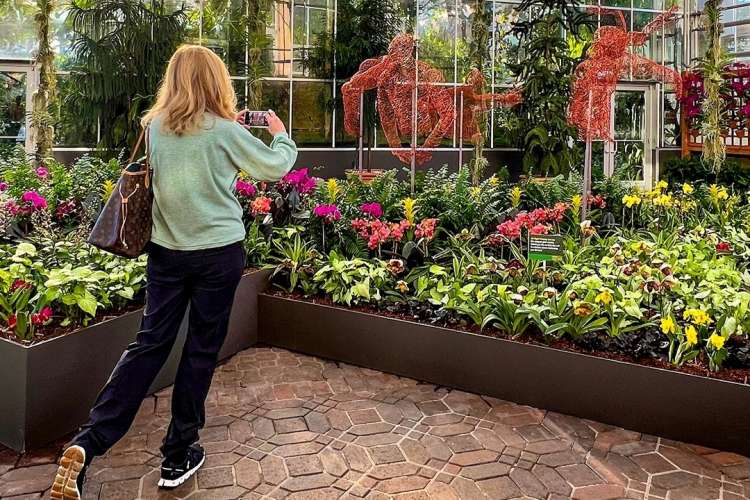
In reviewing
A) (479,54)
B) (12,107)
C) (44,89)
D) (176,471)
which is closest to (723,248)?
(176,471)

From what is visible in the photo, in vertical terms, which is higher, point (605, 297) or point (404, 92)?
point (404, 92)

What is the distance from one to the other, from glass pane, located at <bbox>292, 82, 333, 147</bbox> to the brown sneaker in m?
10.1

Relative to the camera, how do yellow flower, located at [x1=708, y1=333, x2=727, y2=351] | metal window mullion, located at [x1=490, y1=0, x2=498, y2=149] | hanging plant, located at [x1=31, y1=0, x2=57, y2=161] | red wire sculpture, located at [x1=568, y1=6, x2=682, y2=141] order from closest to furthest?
1. yellow flower, located at [x1=708, y1=333, x2=727, y2=351]
2. red wire sculpture, located at [x1=568, y1=6, x2=682, y2=141]
3. hanging plant, located at [x1=31, y1=0, x2=57, y2=161]
4. metal window mullion, located at [x1=490, y1=0, x2=498, y2=149]

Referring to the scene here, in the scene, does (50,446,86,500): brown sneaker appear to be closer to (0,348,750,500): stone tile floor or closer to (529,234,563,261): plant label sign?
(0,348,750,500): stone tile floor

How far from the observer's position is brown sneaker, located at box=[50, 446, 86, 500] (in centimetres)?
218

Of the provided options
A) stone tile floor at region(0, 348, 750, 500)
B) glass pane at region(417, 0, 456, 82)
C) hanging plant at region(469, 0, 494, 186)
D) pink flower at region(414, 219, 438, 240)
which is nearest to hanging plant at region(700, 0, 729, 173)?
hanging plant at region(469, 0, 494, 186)

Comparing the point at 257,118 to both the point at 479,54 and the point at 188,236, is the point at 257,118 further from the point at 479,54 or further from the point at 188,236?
the point at 479,54

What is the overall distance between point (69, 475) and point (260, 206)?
8.43ft

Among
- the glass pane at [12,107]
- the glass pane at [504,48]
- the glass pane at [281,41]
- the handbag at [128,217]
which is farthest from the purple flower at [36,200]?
the glass pane at [504,48]

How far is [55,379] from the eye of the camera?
9.24ft

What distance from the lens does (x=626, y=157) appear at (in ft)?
44.1

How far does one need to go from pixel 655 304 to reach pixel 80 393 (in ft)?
9.76

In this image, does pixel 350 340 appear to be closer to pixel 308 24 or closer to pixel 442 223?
pixel 442 223

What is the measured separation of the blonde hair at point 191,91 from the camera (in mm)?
2322
